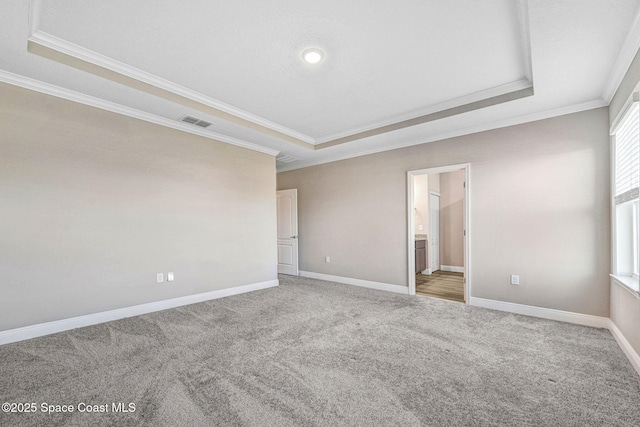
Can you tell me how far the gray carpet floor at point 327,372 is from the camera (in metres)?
1.66

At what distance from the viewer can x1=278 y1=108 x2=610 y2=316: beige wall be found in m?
3.13

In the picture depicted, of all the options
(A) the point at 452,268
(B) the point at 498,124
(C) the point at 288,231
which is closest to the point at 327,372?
(B) the point at 498,124

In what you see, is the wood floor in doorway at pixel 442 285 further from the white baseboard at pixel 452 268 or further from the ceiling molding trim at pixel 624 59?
the ceiling molding trim at pixel 624 59

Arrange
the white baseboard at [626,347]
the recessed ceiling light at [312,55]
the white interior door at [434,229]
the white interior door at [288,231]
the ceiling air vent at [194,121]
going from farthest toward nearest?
the white interior door at [434,229] → the white interior door at [288,231] → the ceiling air vent at [194,121] → the recessed ceiling light at [312,55] → the white baseboard at [626,347]

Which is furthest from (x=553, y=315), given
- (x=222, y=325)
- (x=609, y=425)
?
(x=222, y=325)

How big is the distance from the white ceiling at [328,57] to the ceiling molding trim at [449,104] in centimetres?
2

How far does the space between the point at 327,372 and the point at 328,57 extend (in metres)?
2.80

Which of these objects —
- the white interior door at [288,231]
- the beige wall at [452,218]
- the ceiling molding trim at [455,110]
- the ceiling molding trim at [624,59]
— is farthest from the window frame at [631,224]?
the white interior door at [288,231]

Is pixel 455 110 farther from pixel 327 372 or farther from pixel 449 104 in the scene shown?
pixel 327 372

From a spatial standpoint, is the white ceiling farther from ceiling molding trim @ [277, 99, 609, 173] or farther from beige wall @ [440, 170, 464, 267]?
beige wall @ [440, 170, 464, 267]

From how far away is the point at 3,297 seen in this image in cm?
261

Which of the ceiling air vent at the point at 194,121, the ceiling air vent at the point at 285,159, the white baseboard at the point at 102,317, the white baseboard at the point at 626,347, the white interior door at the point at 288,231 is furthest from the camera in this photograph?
the white interior door at the point at 288,231

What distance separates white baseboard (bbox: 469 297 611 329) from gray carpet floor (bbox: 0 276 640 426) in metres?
0.17

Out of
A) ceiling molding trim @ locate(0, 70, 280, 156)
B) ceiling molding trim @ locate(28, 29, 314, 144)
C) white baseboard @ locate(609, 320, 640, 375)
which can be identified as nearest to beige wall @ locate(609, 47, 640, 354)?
white baseboard @ locate(609, 320, 640, 375)
